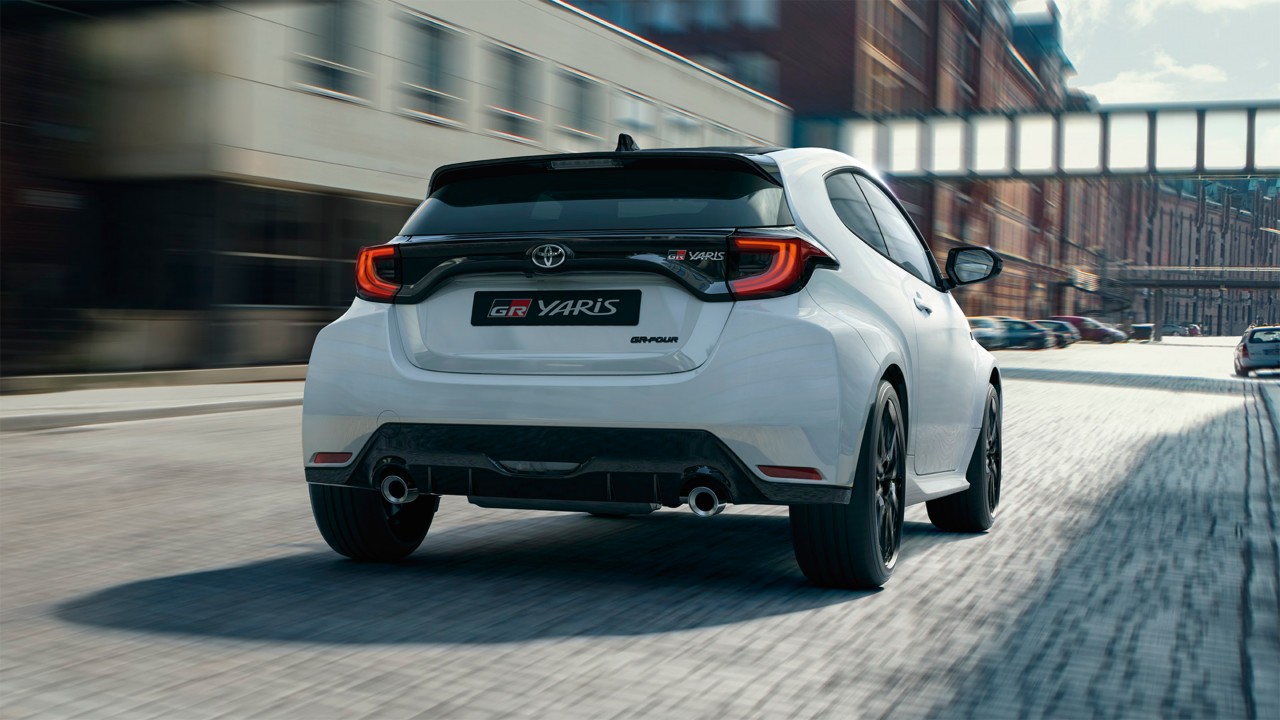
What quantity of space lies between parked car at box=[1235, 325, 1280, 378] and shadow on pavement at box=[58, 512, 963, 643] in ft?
110

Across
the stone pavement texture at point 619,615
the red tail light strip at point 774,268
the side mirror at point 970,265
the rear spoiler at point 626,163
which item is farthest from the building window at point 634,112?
the red tail light strip at point 774,268

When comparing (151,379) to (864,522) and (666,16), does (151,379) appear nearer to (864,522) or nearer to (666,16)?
(864,522)

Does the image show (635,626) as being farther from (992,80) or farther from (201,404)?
(992,80)

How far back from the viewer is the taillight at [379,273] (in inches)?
201

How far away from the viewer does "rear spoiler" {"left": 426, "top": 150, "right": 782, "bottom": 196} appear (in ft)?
16.4

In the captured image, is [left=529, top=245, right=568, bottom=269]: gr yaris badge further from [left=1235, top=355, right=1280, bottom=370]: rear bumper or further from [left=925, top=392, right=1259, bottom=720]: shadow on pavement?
[left=1235, top=355, right=1280, bottom=370]: rear bumper

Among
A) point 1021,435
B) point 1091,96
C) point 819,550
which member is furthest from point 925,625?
point 1091,96

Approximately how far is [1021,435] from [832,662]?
9.49m

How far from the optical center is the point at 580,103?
109 ft

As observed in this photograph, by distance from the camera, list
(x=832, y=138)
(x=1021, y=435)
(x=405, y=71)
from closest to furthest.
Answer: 1. (x=1021, y=435)
2. (x=405, y=71)
3. (x=832, y=138)

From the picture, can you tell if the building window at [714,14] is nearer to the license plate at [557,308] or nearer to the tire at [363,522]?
the tire at [363,522]

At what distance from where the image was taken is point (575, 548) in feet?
20.6

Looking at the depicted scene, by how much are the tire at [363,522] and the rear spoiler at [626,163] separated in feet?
Result: 4.04

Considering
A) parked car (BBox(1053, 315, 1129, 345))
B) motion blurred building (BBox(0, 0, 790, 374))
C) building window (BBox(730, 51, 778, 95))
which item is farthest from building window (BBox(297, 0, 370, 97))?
parked car (BBox(1053, 315, 1129, 345))
